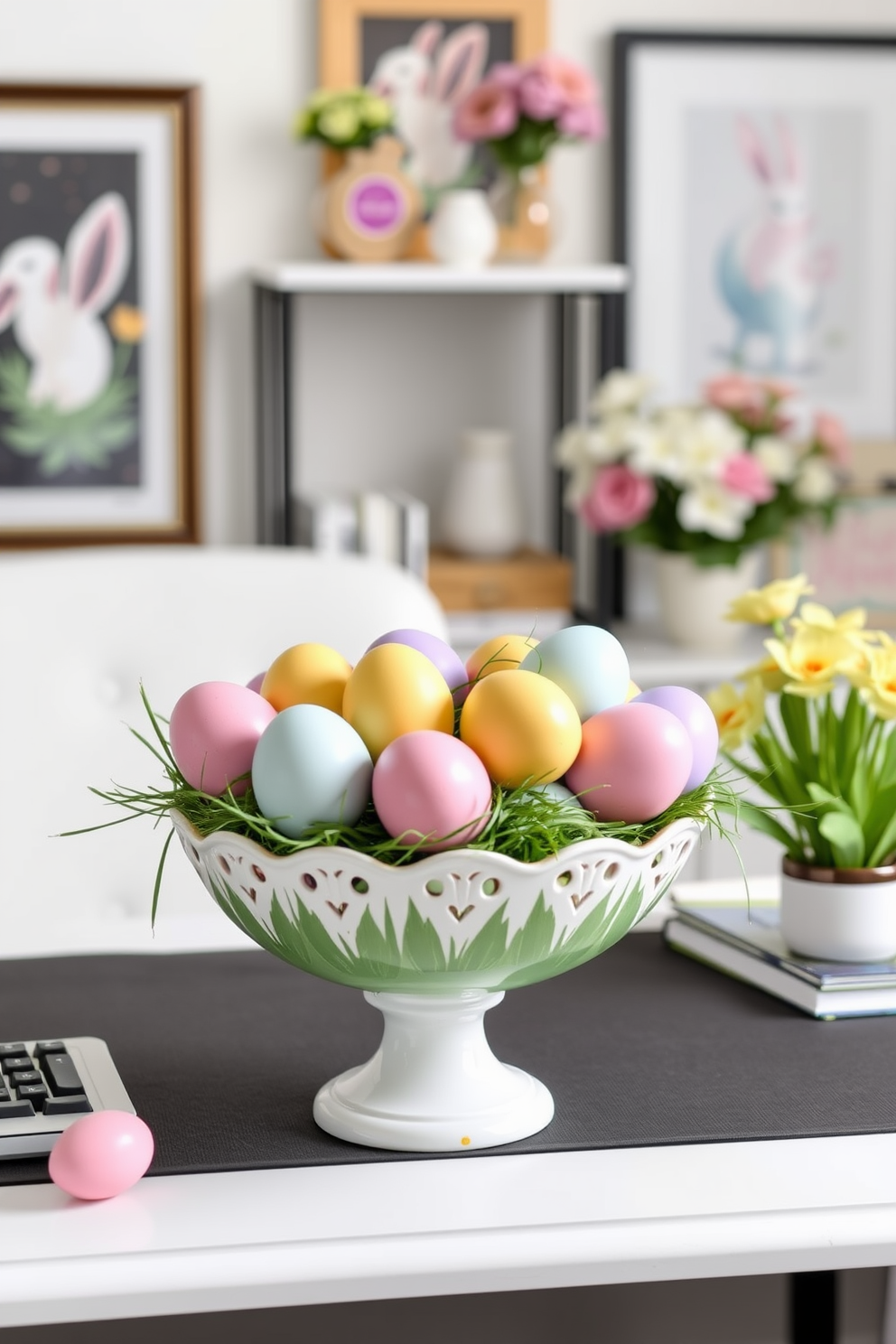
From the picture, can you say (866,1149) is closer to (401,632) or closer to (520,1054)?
(520,1054)

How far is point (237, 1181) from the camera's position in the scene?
0.84 metres

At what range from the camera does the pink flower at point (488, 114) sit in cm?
251

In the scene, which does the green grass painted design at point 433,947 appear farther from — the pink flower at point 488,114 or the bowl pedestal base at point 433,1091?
the pink flower at point 488,114

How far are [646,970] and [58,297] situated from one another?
1774 millimetres

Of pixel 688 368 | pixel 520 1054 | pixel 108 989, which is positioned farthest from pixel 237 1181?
pixel 688 368

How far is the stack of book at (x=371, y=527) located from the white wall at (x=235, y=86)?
0.28m

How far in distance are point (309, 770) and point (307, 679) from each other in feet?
0.34

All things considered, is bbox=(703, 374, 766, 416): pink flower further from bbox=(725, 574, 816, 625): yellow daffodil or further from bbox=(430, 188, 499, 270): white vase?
bbox=(725, 574, 816, 625): yellow daffodil

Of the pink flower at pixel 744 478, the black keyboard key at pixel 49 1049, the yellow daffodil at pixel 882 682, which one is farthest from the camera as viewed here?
the pink flower at pixel 744 478

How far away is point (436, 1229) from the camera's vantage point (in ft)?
2.57

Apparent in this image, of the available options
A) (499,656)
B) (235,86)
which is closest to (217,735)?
(499,656)

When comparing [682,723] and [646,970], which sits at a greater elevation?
[682,723]

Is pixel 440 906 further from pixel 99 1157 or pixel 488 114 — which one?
pixel 488 114

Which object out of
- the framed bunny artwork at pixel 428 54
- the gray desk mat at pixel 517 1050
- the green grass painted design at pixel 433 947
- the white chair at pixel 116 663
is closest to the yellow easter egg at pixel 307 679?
the green grass painted design at pixel 433 947
